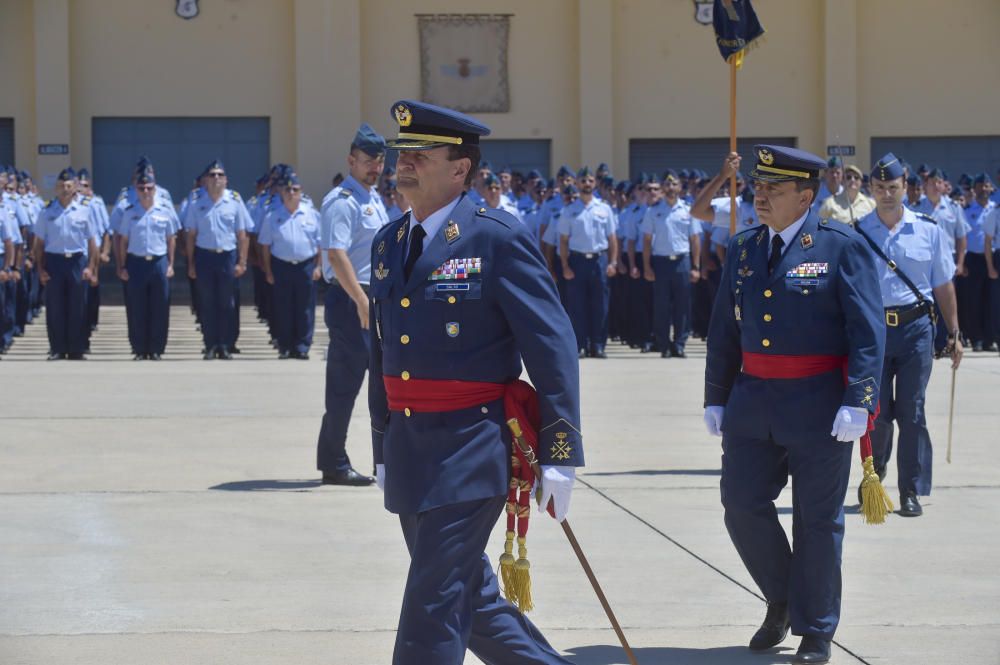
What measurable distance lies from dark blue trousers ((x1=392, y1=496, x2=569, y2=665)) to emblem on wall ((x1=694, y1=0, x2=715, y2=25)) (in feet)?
82.5

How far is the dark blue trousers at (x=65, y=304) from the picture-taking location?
17828 mm

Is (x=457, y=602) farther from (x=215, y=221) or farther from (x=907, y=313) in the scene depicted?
(x=215, y=221)

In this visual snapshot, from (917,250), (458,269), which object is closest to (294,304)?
(917,250)

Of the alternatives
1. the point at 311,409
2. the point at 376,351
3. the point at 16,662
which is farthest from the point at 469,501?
the point at 311,409

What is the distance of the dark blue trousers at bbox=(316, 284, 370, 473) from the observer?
9.08 metres

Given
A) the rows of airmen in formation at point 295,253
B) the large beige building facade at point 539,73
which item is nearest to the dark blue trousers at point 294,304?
the rows of airmen in formation at point 295,253

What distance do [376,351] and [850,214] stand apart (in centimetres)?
591

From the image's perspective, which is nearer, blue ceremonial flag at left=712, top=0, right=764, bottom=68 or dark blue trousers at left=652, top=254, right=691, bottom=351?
blue ceremonial flag at left=712, top=0, right=764, bottom=68

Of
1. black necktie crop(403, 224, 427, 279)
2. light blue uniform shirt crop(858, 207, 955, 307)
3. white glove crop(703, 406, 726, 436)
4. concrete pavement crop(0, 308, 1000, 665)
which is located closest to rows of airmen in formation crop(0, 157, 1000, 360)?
concrete pavement crop(0, 308, 1000, 665)

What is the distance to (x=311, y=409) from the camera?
13047 mm

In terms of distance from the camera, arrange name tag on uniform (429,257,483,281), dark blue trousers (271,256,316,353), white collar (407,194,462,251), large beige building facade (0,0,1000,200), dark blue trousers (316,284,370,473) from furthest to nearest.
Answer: large beige building facade (0,0,1000,200) → dark blue trousers (271,256,316,353) → dark blue trousers (316,284,370,473) → white collar (407,194,462,251) → name tag on uniform (429,257,483,281)

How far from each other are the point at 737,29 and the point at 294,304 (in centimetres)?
934

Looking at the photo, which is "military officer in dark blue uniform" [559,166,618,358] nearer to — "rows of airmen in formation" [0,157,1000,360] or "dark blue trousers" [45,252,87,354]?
"rows of airmen in formation" [0,157,1000,360]

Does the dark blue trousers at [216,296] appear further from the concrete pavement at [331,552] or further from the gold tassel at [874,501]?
the gold tassel at [874,501]
